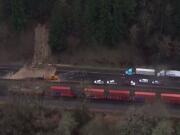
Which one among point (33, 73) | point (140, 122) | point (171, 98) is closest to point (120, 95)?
point (171, 98)

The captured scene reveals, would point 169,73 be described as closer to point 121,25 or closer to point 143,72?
point 143,72

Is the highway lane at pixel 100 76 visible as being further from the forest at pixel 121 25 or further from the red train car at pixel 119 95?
the forest at pixel 121 25

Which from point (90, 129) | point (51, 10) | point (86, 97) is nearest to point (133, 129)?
point (90, 129)

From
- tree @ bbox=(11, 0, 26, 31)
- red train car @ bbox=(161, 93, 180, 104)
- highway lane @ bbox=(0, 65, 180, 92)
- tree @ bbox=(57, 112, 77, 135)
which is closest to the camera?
tree @ bbox=(57, 112, 77, 135)

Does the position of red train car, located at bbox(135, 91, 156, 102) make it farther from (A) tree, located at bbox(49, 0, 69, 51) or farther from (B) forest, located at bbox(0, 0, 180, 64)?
(A) tree, located at bbox(49, 0, 69, 51)

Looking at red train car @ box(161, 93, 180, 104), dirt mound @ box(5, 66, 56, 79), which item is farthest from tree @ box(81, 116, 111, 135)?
dirt mound @ box(5, 66, 56, 79)

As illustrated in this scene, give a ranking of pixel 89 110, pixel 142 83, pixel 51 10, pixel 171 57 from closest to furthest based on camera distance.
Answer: pixel 89 110, pixel 142 83, pixel 171 57, pixel 51 10

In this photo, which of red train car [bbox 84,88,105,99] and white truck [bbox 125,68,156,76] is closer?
red train car [bbox 84,88,105,99]

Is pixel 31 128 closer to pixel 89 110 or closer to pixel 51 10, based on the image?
pixel 89 110
